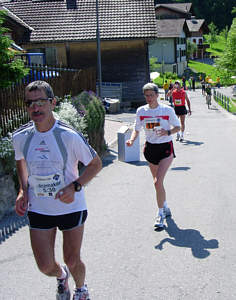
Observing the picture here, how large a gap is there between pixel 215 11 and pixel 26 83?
115 metres

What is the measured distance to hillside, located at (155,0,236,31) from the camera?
4545 inches

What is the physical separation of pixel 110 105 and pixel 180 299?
24.4 m

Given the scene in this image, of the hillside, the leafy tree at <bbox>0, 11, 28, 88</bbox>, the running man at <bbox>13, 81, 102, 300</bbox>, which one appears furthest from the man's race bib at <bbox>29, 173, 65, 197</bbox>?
the hillside

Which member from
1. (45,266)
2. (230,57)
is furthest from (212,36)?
(45,266)

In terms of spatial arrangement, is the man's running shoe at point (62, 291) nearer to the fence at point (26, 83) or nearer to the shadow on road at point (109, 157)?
the fence at point (26, 83)

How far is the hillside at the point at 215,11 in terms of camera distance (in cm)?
11544

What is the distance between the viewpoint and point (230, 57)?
37.8m

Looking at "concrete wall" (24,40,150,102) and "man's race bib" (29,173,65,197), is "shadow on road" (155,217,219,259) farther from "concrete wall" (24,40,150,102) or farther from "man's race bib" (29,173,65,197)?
"concrete wall" (24,40,150,102)

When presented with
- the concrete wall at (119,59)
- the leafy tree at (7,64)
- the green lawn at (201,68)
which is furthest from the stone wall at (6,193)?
the green lawn at (201,68)

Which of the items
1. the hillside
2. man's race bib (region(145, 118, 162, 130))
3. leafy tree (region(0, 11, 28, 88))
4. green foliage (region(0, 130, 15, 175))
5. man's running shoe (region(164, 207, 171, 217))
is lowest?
man's running shoe (region(164, 207, 171, 217))

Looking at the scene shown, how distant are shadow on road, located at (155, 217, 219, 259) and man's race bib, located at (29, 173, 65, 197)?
2.46 m

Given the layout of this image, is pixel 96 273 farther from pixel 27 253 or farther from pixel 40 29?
pixel 40 29

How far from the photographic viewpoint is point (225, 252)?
584 centimetres

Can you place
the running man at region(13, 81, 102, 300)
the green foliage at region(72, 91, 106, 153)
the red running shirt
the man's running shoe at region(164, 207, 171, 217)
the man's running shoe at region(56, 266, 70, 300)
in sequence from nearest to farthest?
the running man at region(13, 81, 102, 300) < the man's running shoe at region(56, 266, 70, 300) < the man's running shoe at region(164, 207, 171, 217) < the green foliage at region(72, 91, 106, 153) < the red running shirt
